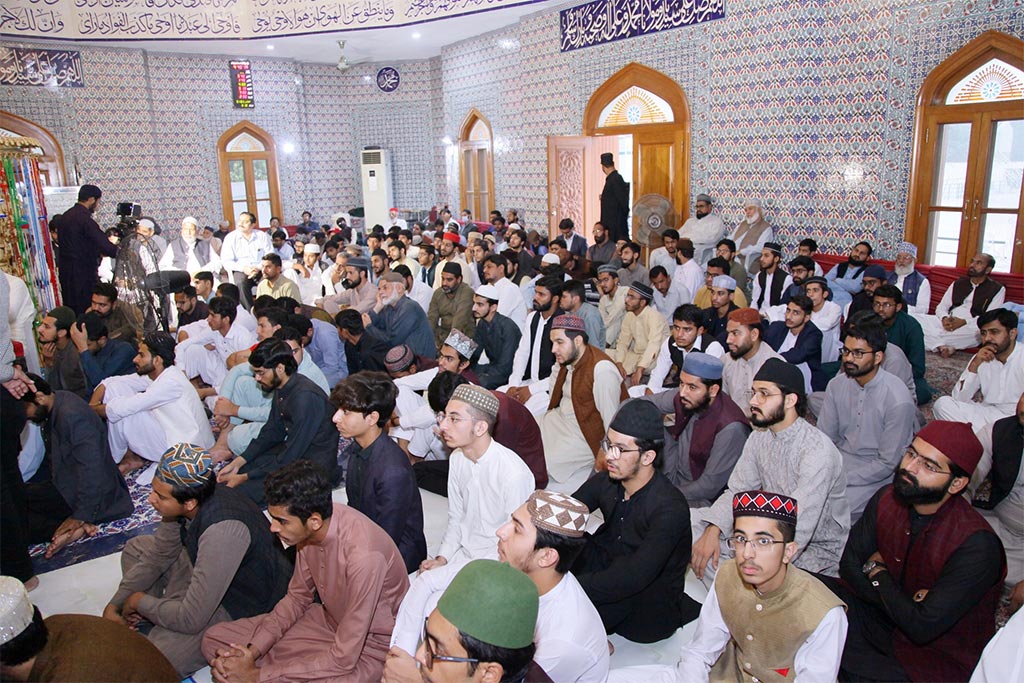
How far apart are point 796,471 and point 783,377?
0.33m

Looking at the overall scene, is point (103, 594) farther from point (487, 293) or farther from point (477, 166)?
point (477, 166)

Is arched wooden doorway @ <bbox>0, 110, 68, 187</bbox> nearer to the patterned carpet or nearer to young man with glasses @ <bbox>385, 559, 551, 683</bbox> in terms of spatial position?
the patterned carpet

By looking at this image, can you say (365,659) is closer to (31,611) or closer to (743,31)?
(31,611)

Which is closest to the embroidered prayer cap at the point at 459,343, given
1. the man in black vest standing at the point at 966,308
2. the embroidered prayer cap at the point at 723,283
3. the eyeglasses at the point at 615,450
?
the eyeglasses at the point at 615,450

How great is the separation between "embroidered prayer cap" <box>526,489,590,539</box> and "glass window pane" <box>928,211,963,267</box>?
17.8 ft


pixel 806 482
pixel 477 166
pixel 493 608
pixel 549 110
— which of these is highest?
pixel 549 110

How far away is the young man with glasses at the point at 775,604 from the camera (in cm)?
170

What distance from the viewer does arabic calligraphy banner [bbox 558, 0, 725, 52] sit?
7184 mm

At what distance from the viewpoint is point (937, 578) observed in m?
1.98

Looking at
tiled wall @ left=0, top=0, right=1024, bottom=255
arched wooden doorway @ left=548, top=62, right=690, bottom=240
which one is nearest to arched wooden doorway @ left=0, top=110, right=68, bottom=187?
tiled wall @ left=0, top=0, right=1024, bottom=255

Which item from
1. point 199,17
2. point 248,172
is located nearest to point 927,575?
point 199,17

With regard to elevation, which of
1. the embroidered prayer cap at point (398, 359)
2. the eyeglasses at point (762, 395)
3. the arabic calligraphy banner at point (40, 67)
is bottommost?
the embroidered prayer cap at point (398, 359)

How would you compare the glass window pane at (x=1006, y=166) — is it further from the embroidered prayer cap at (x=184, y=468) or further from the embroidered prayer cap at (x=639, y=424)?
the embroidered prayer cap at (x=184, y=468)

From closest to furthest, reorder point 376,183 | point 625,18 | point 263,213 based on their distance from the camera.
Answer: point 625,18 < point 263,213 < point 376,183
